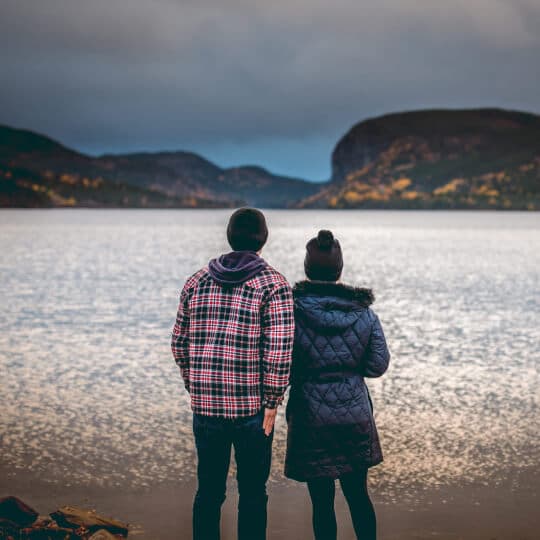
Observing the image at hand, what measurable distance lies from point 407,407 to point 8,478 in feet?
16.1

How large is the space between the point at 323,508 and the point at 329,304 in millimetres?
1308

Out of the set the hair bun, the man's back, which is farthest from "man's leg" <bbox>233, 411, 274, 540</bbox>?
the hair bun

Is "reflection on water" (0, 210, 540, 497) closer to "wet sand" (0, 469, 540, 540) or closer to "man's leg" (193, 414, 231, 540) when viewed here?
"wet sand" (0, 469, 540, 540)

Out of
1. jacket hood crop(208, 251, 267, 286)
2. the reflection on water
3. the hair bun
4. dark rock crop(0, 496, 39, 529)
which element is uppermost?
the hair bun

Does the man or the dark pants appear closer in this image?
the man

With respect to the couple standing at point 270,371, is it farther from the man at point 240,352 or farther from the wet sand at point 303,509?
the wet sand at point 303,509

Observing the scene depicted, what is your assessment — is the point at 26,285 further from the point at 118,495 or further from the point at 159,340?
the point at 118,495

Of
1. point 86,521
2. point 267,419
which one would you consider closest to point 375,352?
point 267,419

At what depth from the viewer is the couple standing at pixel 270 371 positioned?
3902 mm

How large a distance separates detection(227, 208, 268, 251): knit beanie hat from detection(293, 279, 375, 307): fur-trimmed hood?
42 centimetres

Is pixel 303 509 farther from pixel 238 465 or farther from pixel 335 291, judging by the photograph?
pixel 335 291

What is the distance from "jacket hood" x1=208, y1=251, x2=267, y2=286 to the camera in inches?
151

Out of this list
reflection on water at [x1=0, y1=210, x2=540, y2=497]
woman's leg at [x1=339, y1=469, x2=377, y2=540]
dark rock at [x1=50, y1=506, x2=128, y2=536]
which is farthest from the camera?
reflection on water at [x1=0, y1=210, x2=540, y2=497]

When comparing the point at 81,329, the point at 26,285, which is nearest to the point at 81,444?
the point at 81,329
